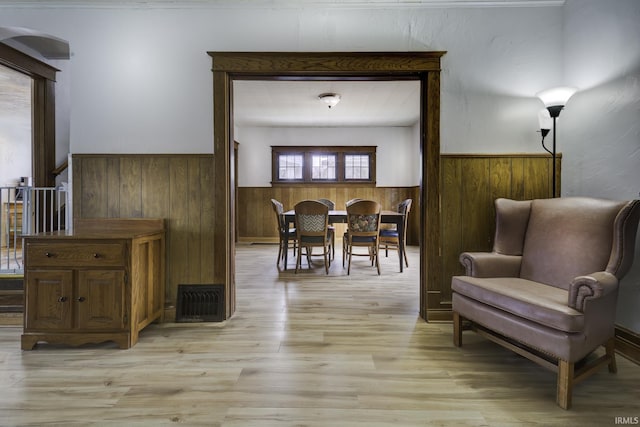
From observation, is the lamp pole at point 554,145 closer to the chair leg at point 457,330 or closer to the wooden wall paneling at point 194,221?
the chair leg at point 457,330

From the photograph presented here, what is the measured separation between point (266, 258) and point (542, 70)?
14.0ft

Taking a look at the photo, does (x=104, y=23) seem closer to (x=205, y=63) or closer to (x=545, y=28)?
(x=205, y=63)

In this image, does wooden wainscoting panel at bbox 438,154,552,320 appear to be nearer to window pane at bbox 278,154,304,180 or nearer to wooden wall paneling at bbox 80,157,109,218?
wooden wall paneling at bbox 80,157,109,218

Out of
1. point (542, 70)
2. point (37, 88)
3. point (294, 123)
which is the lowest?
point (542, 70)

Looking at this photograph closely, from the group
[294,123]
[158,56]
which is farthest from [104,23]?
[294,123]

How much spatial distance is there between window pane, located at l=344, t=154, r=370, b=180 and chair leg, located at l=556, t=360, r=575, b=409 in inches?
228

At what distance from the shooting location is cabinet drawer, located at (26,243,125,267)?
6.38 feet

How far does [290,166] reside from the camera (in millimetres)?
7051

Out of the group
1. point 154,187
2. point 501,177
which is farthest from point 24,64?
point 501,177

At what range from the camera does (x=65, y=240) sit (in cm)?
194

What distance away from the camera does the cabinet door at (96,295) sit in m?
1.96

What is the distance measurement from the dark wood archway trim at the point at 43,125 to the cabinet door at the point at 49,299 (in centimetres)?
232

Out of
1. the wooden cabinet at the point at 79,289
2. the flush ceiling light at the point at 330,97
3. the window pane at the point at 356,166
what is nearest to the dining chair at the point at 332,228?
the window pane at the point at 356,166

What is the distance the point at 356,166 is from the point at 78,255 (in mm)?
5777
